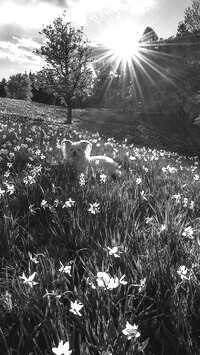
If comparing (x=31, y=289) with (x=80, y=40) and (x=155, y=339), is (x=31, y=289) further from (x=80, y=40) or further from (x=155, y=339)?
(x=80, y=40)

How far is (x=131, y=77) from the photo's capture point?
56031 millimetres

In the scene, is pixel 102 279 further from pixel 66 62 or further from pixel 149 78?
pixel 149 78

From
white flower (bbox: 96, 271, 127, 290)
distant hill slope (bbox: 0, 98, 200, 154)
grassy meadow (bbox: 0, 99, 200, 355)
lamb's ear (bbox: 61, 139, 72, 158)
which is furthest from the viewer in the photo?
distant hill slope (bbox: 0, 98, 200, 154)

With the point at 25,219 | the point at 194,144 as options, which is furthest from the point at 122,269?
the point at 194,144

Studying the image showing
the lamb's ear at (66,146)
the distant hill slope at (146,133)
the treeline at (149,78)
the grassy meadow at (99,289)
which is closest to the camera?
the grassy meadow at (99,289)

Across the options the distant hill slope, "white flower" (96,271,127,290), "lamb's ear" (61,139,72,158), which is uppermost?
"lamb's ear" (61,139,72,158)

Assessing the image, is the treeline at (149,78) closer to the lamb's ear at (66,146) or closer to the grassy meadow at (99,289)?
the lamb's ear at (66,146)

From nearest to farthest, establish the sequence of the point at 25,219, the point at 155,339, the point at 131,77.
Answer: the point at 155,339, the point at 25,219, the point at 131,77

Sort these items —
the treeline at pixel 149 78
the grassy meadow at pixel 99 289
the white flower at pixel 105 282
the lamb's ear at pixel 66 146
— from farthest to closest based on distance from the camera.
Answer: the treeline at pixel 149 78, the lamb's ear at pixel 66 146, the white flower at pixel 105 282, the grassy meadow at pixel 99 289

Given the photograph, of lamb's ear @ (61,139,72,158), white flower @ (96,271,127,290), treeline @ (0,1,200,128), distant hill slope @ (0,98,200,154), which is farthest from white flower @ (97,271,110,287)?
treeline @ (0,1,200,128)

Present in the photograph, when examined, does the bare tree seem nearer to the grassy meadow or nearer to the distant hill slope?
the distant hill slope

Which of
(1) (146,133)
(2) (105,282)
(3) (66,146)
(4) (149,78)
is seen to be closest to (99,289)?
(2) (105,282)

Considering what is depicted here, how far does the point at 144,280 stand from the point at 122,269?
1.38ft

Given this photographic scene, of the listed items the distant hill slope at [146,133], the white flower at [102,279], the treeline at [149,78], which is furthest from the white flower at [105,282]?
the treeline at [149,78]
